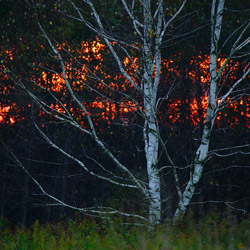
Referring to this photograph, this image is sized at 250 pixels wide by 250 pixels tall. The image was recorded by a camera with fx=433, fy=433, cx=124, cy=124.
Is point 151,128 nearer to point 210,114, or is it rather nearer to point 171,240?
point 210,114

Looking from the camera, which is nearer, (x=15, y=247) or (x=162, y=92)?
(x=15, y=247)

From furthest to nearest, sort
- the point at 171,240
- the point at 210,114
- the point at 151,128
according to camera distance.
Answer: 1. the point at 151,128
2. the point at 210,114
3. the point at 171,240

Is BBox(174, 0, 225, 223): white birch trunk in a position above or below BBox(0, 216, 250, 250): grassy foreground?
above

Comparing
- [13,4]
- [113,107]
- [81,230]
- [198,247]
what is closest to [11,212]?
[113,107]

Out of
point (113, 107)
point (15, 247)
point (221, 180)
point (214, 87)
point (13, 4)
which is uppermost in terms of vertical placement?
point (13, 4)

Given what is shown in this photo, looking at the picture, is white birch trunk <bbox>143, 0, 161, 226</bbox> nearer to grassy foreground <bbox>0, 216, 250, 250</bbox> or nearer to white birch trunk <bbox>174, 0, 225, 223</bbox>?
white birch trunk <bbox>174, 0, 225, 223</bbox>

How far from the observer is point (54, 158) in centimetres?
1669

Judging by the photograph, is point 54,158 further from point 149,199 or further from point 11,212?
point 149,199

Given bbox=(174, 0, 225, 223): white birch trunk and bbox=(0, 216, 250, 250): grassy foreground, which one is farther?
bbox=(174, 0, 225, 223): white birch trunk

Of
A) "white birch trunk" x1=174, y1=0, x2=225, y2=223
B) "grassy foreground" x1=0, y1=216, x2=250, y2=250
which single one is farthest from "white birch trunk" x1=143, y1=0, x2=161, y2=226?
"grassy foreground" x1=0, y1=216, x2=250, y2=250

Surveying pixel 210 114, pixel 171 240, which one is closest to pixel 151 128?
pixel 210 114

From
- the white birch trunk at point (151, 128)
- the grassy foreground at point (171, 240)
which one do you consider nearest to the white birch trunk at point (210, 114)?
the white birch trunk at point (151, 128)

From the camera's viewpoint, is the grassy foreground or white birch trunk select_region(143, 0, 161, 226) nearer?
the grassy foreground

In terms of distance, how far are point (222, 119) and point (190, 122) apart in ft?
3.98
